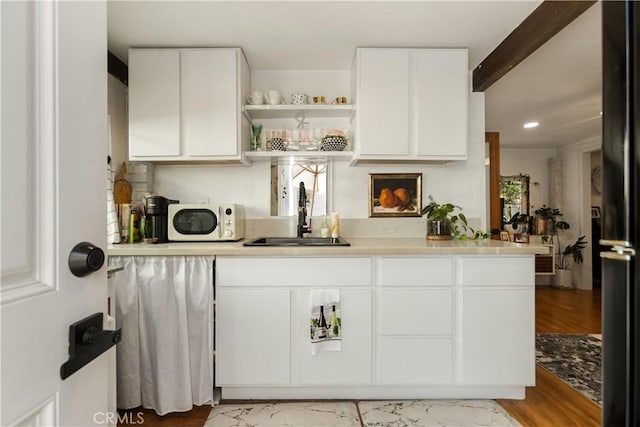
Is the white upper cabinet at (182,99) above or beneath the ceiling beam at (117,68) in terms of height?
beneath

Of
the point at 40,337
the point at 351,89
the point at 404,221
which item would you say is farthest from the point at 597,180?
the point at 40,337

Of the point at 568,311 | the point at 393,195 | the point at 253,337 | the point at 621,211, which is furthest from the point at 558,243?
the point at 621,211

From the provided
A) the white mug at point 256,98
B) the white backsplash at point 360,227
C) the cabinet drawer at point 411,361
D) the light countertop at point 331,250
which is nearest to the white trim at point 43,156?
the light countertop at point 331,250

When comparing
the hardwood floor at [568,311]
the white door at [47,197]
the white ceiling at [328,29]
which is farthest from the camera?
the hardwood floor at [568,311]

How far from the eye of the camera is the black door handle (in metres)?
0.51

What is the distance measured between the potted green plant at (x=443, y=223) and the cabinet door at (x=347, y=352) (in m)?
0.86

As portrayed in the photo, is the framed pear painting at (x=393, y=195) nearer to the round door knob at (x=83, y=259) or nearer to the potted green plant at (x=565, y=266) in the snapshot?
the round door knob at (x=83, y=259)

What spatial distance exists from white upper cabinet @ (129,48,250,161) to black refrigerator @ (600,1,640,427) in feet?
6.97

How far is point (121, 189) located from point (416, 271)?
7.03ft

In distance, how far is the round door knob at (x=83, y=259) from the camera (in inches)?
Answer: 20.7

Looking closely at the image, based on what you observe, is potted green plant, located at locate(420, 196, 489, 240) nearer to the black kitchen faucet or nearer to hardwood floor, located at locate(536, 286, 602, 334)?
the black kitchen faucet

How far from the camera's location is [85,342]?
0.54m

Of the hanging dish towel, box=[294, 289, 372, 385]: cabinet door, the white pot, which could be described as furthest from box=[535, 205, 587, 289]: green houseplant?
the hanging dish towel

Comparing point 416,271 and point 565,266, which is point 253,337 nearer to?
point 416,271
